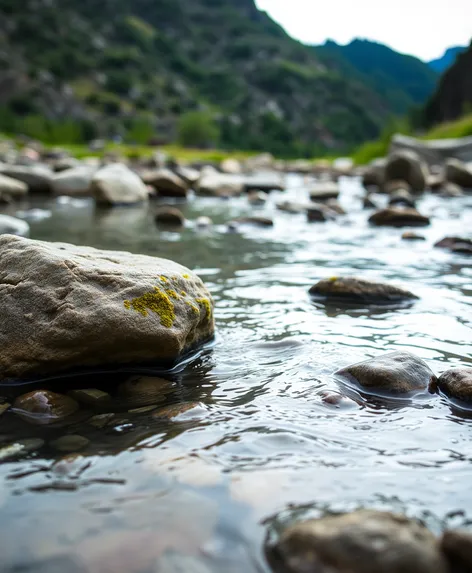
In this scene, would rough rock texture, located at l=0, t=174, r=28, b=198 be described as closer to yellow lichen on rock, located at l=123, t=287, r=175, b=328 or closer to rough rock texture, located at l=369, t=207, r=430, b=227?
rough rock texture, located at l=369, t=207, r=430, b=227

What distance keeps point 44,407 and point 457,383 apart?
2309 mm

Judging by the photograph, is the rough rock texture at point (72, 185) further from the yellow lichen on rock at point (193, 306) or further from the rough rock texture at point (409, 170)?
the yellow lichen on rock at point (193, 306)

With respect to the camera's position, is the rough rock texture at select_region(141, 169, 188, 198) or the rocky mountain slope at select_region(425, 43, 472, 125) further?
the rocky mountain slope at select_region(425, 43, 472, 125)

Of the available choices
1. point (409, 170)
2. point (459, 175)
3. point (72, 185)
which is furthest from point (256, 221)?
point (459, 175)

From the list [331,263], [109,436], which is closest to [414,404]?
[109,436]

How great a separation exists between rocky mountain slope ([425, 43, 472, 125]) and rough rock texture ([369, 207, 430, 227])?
4483 centimetres

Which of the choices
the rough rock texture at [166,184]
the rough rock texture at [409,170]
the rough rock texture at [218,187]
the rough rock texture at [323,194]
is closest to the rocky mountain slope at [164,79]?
the rough rock texture at [218,187]

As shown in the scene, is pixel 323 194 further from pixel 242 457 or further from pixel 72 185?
pixel 242 457

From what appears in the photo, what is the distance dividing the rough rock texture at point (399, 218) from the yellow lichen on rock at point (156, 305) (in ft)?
27.6

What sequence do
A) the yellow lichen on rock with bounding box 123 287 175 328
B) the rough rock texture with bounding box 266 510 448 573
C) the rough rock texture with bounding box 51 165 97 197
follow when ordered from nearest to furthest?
the rough rock texture with bounding box 266 510 448 573
the yellow lichen on rock with bounding box 123 287 175 328
the rough rock texture with bounding box 51 165 97 197

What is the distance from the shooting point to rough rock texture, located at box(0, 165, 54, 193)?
17.2m

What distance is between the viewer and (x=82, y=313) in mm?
3715

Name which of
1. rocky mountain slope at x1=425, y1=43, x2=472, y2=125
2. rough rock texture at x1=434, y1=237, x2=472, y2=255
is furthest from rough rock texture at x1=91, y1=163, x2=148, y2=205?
rocky mountain slope at x1=425, y1=43, x2=472, y2=125

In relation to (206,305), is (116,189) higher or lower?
higher
